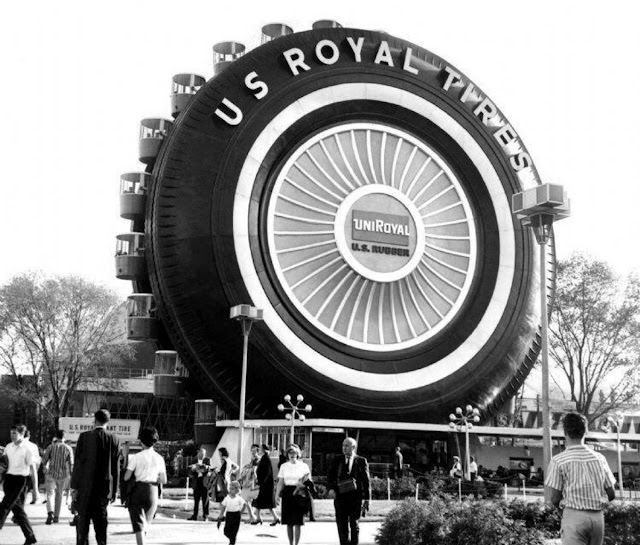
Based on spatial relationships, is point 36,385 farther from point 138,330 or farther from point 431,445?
point 431,445

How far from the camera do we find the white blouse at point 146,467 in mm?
11102

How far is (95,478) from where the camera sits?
1071 centimetres

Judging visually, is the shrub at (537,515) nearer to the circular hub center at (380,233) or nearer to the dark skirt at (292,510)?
the dark skirt at (292,510)

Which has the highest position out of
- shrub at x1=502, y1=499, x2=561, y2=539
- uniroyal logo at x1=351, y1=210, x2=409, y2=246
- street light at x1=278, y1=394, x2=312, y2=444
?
uniroyal logo at x1=351, y1=210, x2=409, y2=246

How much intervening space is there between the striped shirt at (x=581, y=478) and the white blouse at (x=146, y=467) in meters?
5.33

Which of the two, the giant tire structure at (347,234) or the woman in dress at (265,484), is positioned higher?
the giant tire structure at (347,234)

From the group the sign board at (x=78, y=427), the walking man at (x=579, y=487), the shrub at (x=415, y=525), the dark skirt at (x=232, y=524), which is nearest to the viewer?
the walking man at (x=579, y=487)

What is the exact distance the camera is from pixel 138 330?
38562 millimetres

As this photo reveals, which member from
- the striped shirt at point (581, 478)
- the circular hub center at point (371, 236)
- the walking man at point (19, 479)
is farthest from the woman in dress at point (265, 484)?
the circular hub center at point (371, 236)

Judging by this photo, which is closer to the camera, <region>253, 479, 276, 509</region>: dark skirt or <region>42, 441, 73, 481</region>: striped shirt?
<region>42, 441, 73, 481</region>: striped shirt

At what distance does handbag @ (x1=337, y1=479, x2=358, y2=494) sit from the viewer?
1256 centimetres

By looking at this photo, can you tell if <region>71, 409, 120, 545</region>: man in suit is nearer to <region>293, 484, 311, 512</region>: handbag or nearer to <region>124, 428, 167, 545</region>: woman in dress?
<region>124, 428, 167, 545</region>: woman in dress

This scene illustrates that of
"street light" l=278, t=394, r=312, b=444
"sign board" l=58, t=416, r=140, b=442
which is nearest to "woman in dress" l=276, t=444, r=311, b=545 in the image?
"street light" l=278, t=394, r=312, b=444

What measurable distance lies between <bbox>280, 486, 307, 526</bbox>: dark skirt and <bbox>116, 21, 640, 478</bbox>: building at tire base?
22413mm
